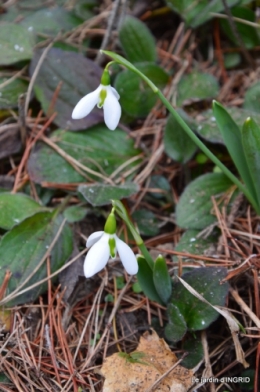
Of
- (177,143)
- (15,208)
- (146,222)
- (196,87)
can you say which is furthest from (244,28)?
(15,208)

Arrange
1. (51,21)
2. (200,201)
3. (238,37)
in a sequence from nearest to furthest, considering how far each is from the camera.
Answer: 1. (200,201)
2. (238,37)
3. (51,21)

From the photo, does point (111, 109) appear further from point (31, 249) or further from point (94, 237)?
point (31, 249)

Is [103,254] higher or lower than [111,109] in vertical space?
lower

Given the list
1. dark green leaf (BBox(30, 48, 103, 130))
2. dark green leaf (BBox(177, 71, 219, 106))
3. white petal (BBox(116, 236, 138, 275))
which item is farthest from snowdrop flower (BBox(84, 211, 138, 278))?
dark green leaf (BBox(177, 71, 219, 106))

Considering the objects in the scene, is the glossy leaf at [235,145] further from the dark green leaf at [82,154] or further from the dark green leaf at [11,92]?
the dark green leaf at [11,92]

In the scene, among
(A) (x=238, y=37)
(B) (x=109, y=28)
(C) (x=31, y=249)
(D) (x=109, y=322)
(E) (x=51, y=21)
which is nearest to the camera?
(D) (x=109, y=322)

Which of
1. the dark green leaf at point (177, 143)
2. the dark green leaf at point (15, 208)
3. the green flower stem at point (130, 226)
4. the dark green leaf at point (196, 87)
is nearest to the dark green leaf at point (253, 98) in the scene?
the dark green leaf at point (196, 87)

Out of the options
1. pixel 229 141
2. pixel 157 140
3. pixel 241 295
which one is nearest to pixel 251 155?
pixel 229 141

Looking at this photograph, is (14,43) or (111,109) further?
(14,43)
